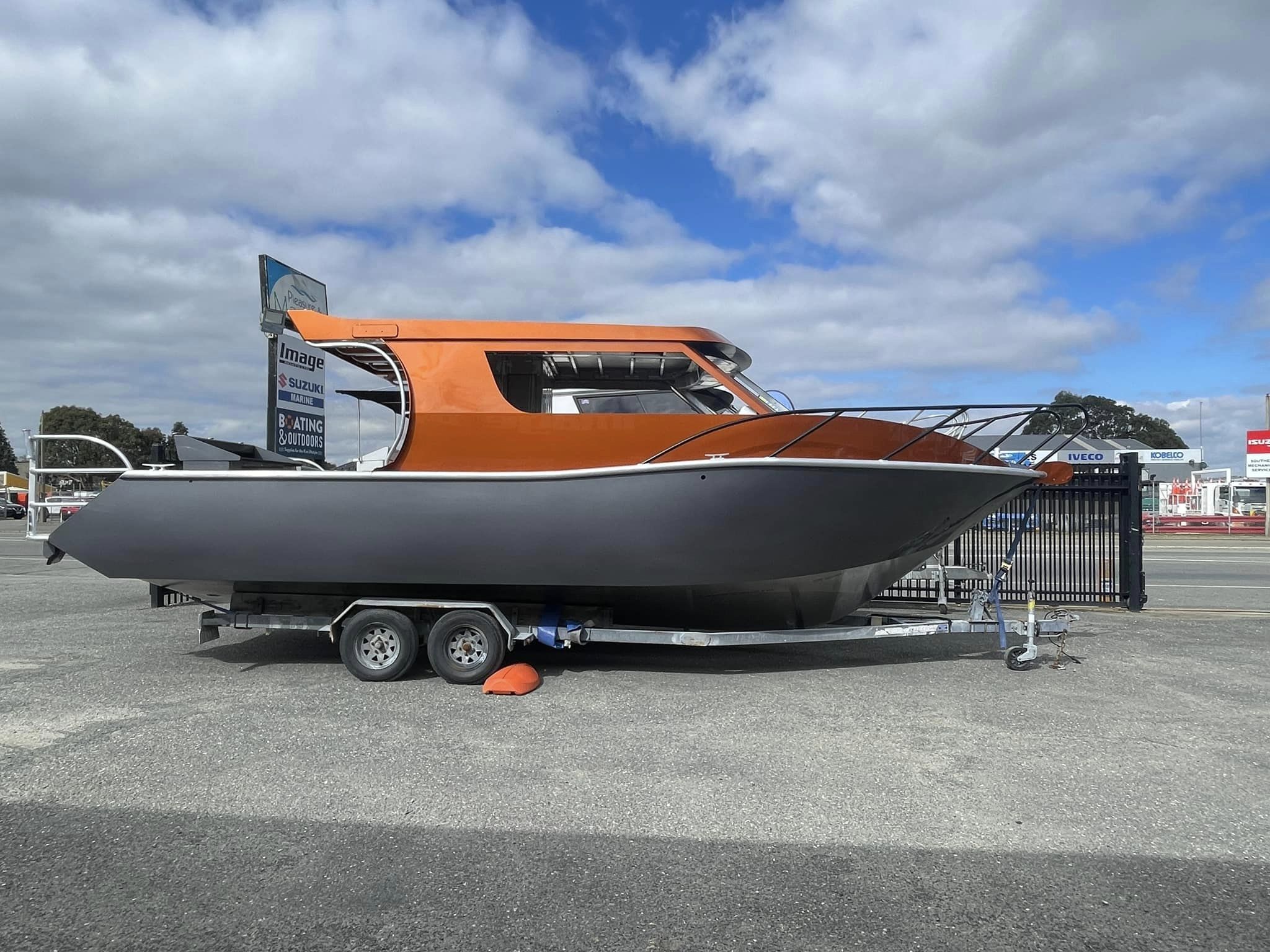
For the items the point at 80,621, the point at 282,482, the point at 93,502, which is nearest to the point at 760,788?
the point at 282,482

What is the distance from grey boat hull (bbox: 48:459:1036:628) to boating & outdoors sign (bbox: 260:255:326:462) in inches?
123

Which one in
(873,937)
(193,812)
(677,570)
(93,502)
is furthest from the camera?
(93,502)

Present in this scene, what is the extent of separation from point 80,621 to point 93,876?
6.20m

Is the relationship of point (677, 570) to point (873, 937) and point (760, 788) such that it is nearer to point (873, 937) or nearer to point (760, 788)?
point (760, 788)

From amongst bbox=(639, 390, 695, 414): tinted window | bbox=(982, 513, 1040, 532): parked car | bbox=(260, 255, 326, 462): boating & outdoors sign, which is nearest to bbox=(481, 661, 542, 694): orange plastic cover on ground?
bbox=(639, 390, 695, 414): tinted window

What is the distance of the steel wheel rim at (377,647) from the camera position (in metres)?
5.55

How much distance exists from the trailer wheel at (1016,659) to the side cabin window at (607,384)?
263 cm

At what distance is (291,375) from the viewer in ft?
30.2

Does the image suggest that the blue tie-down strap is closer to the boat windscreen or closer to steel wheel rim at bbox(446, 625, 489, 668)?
steel wheel rim at bbox(446, 625, 489, 668)

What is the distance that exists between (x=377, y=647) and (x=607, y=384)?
8.10ft

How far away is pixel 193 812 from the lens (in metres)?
3.33

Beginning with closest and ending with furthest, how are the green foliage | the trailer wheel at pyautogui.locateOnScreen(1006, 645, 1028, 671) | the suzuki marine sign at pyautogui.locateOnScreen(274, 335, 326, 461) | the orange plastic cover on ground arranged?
→ the orange plastic cover on ground → the trailer wheel at pyautogui.locateOnScreen(1006, 645, 1028, 671) → the suzuki marine sign at pyautogui.locateOnScreen(274, 335, 326, 461) → the green foliage

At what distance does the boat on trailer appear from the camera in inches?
199

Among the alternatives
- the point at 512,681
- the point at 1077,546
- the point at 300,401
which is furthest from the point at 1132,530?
the point at 300,401
